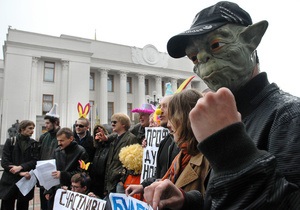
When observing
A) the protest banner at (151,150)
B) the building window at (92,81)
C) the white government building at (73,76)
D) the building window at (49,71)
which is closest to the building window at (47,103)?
the white government building at (73,76)

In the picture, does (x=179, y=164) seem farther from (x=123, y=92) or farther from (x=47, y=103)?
(x=123, y=92)

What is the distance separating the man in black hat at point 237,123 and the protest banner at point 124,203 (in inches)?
53.9

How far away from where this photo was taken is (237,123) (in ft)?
2.15

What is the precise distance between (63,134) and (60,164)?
0.49m

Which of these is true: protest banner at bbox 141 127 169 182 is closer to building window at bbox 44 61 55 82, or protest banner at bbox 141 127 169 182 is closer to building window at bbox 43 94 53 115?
building window at bbox 43 94 53 115

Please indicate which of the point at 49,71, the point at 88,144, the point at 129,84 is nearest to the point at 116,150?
the point at 88,144

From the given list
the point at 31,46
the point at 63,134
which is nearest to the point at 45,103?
the point at 31,46

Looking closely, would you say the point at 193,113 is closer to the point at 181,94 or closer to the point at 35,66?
the point at 181,94

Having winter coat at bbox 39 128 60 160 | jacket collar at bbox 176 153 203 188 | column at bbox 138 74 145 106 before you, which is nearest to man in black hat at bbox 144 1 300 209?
jacket collar at bbox 176 153 203 188

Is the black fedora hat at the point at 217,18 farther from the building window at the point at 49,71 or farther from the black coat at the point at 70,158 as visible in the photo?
the building window at the point at 49,71

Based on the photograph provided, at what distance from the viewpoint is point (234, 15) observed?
3.31 ft

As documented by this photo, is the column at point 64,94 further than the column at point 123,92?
No

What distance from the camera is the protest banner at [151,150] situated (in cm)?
303

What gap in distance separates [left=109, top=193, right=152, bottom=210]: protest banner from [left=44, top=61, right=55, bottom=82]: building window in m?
30.5
